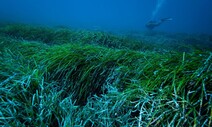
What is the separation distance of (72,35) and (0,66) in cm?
376

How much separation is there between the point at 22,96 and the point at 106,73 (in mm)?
1141

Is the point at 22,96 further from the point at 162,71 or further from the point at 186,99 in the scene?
the point at 186,99

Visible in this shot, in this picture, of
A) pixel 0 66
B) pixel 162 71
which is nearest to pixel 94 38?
pixel 0 66

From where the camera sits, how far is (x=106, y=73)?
268 cm

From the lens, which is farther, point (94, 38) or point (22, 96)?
point (94, 38)

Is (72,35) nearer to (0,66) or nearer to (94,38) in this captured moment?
(94,38)

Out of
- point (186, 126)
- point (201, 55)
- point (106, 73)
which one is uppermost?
point (201, 55)

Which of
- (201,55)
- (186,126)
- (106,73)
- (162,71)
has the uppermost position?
(201,55)

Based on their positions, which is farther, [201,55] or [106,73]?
[106,73]

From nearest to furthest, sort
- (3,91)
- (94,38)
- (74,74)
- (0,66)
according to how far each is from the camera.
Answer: (3,91)
(0,66)
(74,74)
(94,38)

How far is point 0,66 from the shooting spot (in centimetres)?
242

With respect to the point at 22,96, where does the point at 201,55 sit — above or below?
above

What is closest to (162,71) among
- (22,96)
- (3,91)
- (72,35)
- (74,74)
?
(74,74)

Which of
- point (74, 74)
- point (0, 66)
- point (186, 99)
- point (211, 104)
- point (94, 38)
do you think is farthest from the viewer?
point (94, 38)
